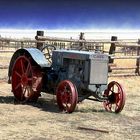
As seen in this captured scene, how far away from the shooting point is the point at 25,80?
10242 mm

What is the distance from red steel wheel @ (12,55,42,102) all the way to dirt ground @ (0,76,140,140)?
0.20m

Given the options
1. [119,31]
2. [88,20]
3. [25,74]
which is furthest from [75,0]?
[25,74]

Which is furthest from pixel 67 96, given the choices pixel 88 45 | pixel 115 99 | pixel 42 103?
pixel 88 45

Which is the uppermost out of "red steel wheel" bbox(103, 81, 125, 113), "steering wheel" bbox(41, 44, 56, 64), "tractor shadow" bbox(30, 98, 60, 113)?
"steering wheel" bbox(41, 44, 56, 64)

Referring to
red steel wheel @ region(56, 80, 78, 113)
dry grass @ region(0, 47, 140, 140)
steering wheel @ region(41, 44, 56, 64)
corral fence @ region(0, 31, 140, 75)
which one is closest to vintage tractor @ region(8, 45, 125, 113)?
red steel wheel @ region(56, 80, 78, 113)

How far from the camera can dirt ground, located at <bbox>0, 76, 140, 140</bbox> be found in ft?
24.6

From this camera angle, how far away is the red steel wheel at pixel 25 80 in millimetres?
10008

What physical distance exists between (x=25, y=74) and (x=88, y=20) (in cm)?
3846

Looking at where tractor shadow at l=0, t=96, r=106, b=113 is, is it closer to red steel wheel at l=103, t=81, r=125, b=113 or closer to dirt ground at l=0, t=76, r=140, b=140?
dirt ground at l=0, t=76, r=140, b=140

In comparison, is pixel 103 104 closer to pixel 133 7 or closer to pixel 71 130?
pixel 71 130

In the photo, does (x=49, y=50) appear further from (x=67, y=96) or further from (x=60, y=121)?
(x=60, y=121)

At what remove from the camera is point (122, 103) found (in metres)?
9.47

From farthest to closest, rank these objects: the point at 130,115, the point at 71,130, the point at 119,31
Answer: the point at 119,31
the point at 130,115
the point at 71,130

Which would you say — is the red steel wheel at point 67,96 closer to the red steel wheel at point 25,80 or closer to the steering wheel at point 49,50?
the red steel wheel at point 25,80
